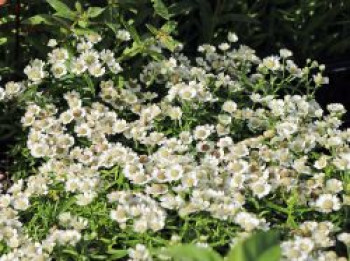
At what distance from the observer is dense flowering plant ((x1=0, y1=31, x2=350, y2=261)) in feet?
7.91

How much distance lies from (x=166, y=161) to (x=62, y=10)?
2.31 ft

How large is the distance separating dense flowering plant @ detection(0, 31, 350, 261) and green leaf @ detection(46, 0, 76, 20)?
0.33 feet

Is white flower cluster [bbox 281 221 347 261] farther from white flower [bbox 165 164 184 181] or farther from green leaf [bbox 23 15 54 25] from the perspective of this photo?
green leaf [bbox 23 15 54 25]

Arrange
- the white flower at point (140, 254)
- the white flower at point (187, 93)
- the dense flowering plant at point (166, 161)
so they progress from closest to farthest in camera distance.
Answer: the white flower at point (140, 254)
the dense flowering plant at point (166, 161)
the white flower at point (187, 93)

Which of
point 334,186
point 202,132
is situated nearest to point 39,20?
point 202,132

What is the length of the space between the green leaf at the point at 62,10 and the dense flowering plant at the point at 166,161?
10 cm

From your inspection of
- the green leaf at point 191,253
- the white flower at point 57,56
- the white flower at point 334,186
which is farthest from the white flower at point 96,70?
the green leaf at point 191,253

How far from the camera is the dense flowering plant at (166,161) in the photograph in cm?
241

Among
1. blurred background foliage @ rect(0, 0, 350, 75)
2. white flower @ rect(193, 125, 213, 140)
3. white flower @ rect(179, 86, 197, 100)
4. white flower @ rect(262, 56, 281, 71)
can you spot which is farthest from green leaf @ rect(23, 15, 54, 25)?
white flower @ rect(262, 56, 281, 71)

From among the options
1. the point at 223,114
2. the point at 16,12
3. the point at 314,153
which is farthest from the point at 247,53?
the point at 16,12

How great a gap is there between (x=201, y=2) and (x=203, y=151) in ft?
2.70

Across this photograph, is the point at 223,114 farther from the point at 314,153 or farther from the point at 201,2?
the point at 201,2

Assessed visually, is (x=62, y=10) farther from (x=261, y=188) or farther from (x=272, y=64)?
(x=261, y=188)

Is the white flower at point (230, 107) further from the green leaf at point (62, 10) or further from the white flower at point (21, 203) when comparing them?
the white flower at point (21, 203)
